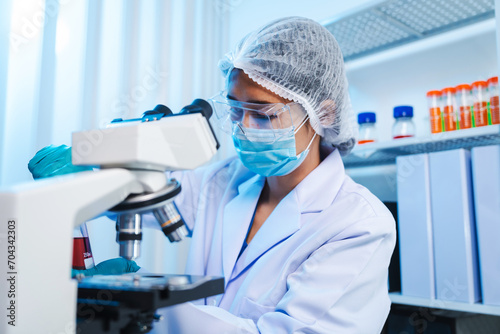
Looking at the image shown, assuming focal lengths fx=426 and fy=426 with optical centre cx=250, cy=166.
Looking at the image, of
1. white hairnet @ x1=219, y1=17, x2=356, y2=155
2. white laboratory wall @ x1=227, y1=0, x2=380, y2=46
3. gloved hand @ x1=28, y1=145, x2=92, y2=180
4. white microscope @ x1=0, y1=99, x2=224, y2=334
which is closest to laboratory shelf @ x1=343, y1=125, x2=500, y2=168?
white hairnet @ x1=219, y1=17, x2=356, y2=155

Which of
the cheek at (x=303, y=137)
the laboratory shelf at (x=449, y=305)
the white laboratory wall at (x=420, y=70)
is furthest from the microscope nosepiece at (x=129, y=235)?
the white laboratory wall at (x=420, y=70)

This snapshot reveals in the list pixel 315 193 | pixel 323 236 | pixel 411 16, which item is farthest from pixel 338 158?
pixel 411 16

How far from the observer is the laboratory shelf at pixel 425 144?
118 cm

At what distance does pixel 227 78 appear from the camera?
116cm

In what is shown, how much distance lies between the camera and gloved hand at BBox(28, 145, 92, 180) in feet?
2.62

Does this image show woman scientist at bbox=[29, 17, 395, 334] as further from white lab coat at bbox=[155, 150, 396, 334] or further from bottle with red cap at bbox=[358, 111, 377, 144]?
bottle with red cap at bbox=[358, 111, 377, 144]

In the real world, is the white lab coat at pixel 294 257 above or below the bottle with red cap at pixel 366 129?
below

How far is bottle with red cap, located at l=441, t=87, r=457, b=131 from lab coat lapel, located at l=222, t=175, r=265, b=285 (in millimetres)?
605

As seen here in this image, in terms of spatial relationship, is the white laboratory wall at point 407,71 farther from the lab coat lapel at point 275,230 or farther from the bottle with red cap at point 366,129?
the lab coat lapel at point 275,230

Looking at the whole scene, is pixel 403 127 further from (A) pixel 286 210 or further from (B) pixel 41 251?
(B) pixel 41 251

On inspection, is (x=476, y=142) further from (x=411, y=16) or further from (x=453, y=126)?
(x=411, y=16)

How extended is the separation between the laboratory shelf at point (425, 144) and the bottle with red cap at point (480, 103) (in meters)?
0.05

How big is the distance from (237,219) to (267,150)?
9.2 inches

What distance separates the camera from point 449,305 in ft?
3.90
